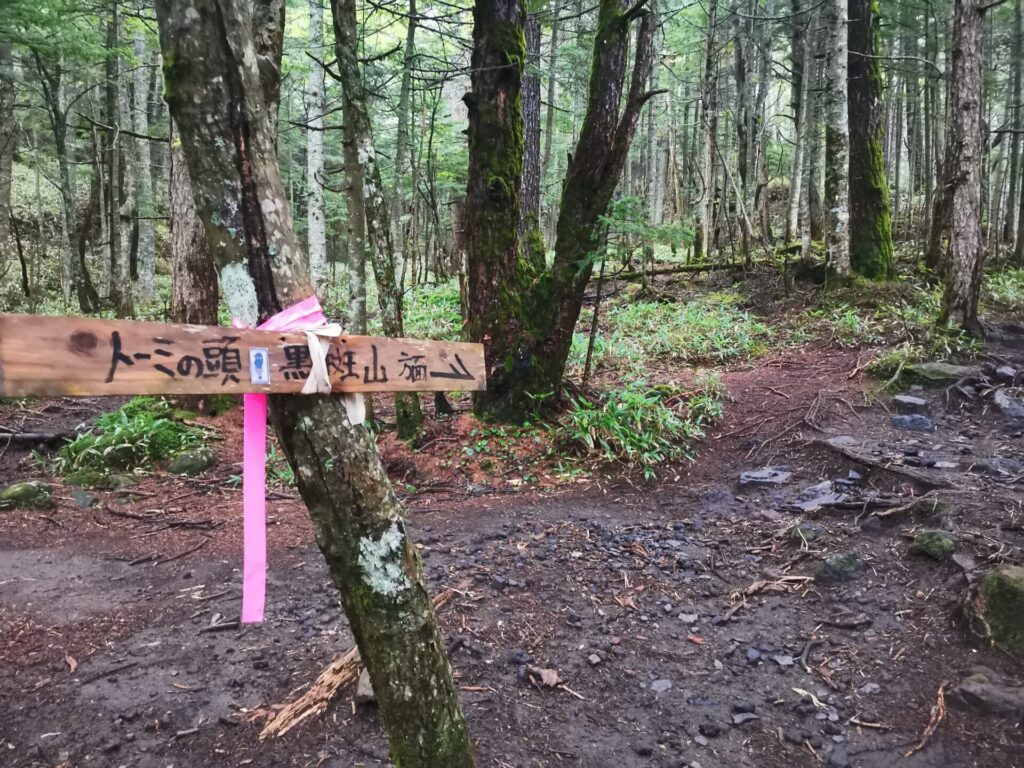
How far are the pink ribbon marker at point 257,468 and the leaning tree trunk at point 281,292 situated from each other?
5 centimetres

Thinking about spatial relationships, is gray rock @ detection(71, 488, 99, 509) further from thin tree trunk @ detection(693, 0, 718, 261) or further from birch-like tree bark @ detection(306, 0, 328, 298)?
thin tree trunk @ detection(693, 0, 718, 261)

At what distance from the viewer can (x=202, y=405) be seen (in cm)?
769

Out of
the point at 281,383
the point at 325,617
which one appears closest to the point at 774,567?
the point at 325,617

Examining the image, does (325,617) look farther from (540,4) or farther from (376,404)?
(540,4)

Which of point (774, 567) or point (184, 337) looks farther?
point (774, 567)

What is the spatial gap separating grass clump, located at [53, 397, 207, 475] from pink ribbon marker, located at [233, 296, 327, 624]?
5730mm

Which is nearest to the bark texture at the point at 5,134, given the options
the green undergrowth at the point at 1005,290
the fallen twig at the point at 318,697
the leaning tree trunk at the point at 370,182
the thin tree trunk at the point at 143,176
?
the thin tree trunk at the point at 143,176

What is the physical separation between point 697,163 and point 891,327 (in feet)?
49.6

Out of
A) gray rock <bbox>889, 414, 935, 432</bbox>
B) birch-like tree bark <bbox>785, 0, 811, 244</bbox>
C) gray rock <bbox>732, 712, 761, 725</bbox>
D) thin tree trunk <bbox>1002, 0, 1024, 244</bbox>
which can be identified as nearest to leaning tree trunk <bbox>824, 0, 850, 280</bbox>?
birch-like tree bark <bbox>785, 0, 811, 244</bbox>

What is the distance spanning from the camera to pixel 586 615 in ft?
12.7

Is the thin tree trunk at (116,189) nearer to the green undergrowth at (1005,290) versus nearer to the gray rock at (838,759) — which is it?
the gray rock at (838,759)

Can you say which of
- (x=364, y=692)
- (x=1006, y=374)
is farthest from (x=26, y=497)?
(x=1006, y=374)

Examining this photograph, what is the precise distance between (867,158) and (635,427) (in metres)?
9.01

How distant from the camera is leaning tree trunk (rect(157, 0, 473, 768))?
1.64 meters
